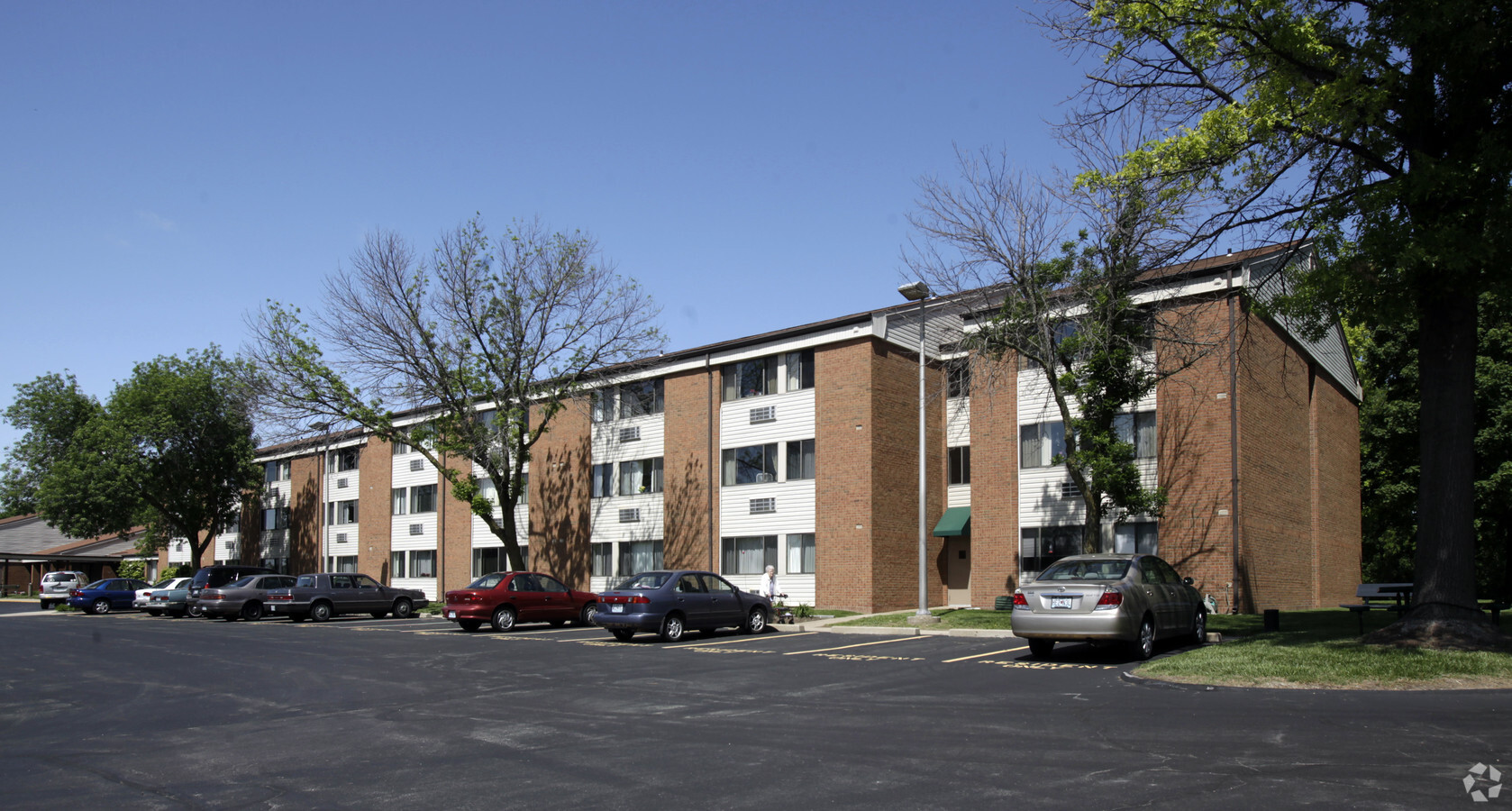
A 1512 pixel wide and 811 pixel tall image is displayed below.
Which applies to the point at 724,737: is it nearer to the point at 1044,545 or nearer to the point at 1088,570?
the point at 1088,570

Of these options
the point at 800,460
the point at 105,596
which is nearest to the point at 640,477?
the point at 800,460

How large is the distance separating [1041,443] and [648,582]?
1395 centimetres

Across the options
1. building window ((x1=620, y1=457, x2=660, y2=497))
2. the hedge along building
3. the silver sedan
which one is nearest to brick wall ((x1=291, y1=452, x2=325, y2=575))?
the hedge along building

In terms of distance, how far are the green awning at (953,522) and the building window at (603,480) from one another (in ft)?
43.4

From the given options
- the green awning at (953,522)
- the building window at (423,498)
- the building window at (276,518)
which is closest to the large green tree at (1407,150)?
the green awning at (953,522)

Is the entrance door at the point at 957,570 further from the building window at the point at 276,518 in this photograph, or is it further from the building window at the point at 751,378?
the building window at the point at 276,518

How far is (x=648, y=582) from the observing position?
877 inches

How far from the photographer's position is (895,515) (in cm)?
3306

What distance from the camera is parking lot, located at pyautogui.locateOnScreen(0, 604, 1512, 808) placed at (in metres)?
7.07

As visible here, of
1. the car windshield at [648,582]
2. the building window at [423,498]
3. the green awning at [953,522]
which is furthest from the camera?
the building window at [423,498]

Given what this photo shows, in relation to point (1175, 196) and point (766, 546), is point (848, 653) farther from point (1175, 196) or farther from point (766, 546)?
point (766, 546)

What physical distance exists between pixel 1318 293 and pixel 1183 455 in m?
13.3

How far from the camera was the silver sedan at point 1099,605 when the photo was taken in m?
14.9

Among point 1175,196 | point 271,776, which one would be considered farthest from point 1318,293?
point 271,776
